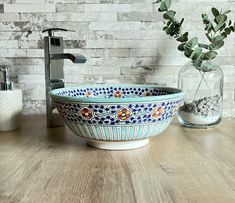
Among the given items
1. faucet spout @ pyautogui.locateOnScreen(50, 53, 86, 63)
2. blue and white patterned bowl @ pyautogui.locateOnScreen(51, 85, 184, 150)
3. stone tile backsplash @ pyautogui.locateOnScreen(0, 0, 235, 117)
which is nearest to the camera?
blue and white patterned bowl @ pyautogui.locateOnScreen(51, 85, 184, 150)

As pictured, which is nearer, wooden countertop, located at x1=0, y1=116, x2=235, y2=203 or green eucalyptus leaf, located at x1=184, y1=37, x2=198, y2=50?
wooden countertop, located at x1=0, y1=116, x2=235, y2=203

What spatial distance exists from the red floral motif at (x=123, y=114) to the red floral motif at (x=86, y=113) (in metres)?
0.05

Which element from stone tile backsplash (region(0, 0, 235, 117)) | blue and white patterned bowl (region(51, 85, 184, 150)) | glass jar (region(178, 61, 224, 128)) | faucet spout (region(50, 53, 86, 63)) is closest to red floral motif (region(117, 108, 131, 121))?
blue and white patterned bowl (region(51, 85, 184, 150))

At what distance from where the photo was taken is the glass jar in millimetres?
823

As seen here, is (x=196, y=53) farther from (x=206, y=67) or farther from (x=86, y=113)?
(x=86, y=113)

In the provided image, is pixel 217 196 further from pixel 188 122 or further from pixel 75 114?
pixel 188 122

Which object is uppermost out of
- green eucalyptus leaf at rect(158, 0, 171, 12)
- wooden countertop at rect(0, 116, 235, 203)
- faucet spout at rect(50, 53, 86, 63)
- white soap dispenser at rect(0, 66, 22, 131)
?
green eucalyptus leaf at rect(158, 0, 171, 12)

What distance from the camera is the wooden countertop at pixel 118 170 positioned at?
0.43 meters

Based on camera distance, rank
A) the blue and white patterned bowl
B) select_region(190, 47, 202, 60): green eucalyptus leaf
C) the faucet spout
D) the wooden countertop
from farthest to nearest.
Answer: select_region(190, 47, 202, 60): green eucalyptus leaf, the faucet spout, the blue and white patterned bowl, the wooden countertop

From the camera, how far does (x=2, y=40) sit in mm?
960

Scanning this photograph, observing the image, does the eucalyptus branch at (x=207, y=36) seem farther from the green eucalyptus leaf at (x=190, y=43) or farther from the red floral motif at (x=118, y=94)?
the red floral motif at (x=118, y=94)

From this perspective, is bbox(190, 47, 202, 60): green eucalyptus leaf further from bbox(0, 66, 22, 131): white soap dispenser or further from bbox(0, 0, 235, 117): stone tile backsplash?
bbox(0, 66, 22, 131): white soap dispenser

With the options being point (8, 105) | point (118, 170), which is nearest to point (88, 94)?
point (8, 105)

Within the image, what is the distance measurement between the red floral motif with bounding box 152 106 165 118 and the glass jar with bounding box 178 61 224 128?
0.80 ft
